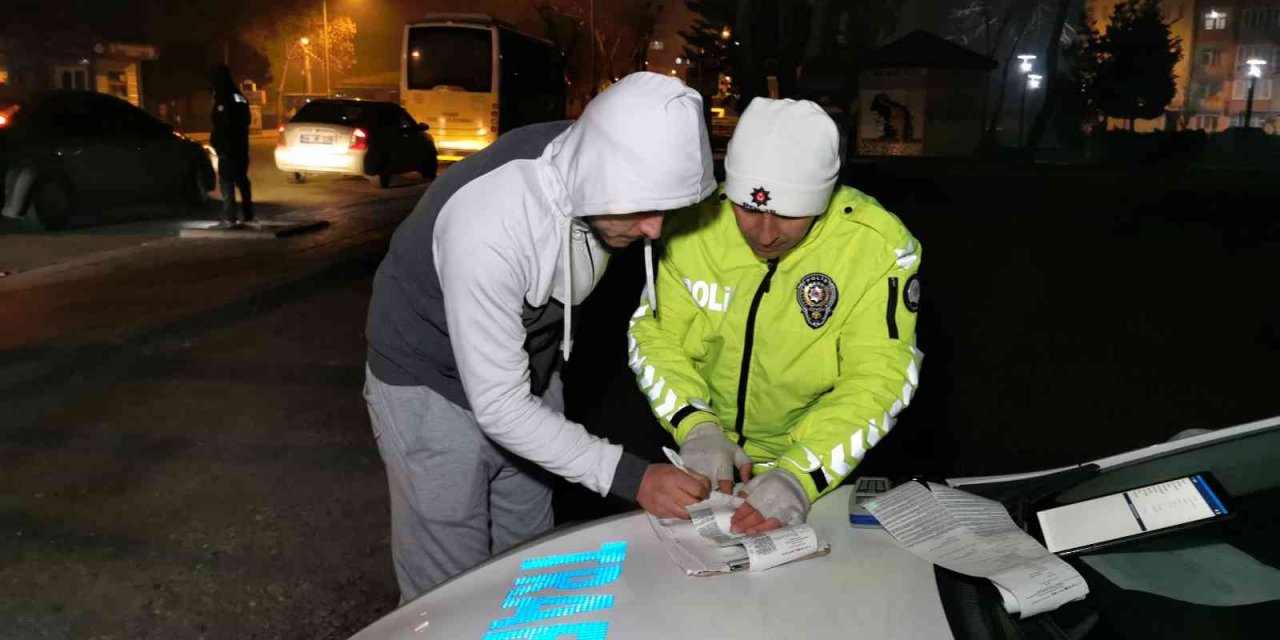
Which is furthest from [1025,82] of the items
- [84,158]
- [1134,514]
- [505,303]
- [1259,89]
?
[505,303]

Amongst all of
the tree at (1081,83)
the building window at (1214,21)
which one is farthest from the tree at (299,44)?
the building window at (1214,21)

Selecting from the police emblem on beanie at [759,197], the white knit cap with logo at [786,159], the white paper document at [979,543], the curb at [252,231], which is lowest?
the curb at [252,231]

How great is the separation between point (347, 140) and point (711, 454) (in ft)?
56.4

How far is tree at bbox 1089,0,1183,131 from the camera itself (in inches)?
1750

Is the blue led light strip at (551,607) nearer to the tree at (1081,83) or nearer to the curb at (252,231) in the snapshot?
the curb at (252,231)

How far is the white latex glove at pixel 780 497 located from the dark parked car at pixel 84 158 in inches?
487

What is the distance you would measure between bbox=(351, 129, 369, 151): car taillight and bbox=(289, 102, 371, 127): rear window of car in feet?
1.94

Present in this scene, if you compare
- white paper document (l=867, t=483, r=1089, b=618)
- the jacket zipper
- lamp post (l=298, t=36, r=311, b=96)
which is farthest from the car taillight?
lamp post (l=298, t=36, r=311, b=96)

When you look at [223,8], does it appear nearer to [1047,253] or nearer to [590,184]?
[1047,253]

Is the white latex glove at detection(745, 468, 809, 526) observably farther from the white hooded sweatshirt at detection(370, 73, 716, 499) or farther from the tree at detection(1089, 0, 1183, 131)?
the tree at detection(1089, 0, 1183, 131)

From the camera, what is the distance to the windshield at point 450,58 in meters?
23.2

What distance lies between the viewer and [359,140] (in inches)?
723

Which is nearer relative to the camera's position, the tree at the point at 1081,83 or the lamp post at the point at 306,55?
the tree at the point at 1081,83

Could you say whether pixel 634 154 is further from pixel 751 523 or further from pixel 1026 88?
pixel 1026 88
